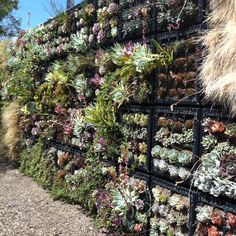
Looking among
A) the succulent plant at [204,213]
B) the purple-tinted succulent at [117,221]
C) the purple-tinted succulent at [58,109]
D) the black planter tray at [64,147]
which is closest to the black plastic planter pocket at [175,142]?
the succulent plant at [204,213]

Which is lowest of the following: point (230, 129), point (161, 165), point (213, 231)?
point (213, 231)

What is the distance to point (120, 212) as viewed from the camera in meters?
4.95

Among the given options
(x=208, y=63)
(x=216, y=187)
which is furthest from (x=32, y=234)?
(x=208, y=63)

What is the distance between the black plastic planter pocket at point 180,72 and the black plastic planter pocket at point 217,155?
0.92 ft

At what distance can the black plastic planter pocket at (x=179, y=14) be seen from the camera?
4078mm

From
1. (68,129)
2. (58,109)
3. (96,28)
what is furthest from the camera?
(58,109)

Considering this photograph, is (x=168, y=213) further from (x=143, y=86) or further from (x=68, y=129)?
(x=68, y=129)

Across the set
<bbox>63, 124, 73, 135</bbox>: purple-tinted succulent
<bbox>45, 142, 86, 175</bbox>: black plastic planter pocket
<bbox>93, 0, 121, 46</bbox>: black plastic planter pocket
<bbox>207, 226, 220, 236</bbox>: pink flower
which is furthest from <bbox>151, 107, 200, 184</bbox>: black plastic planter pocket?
<bbox>63, 124, 73, 135</bbox>: purple-tinted succulent

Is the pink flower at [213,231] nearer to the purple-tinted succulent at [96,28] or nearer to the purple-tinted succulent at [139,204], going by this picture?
the purple-tinted succulent at [139,204]

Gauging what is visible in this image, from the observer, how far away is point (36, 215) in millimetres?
5777

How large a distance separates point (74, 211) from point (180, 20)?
288 centimetres

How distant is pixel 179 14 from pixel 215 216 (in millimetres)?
1771

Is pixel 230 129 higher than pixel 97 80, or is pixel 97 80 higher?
pixel 97 80

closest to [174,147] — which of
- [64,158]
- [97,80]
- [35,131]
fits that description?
[97,80]
